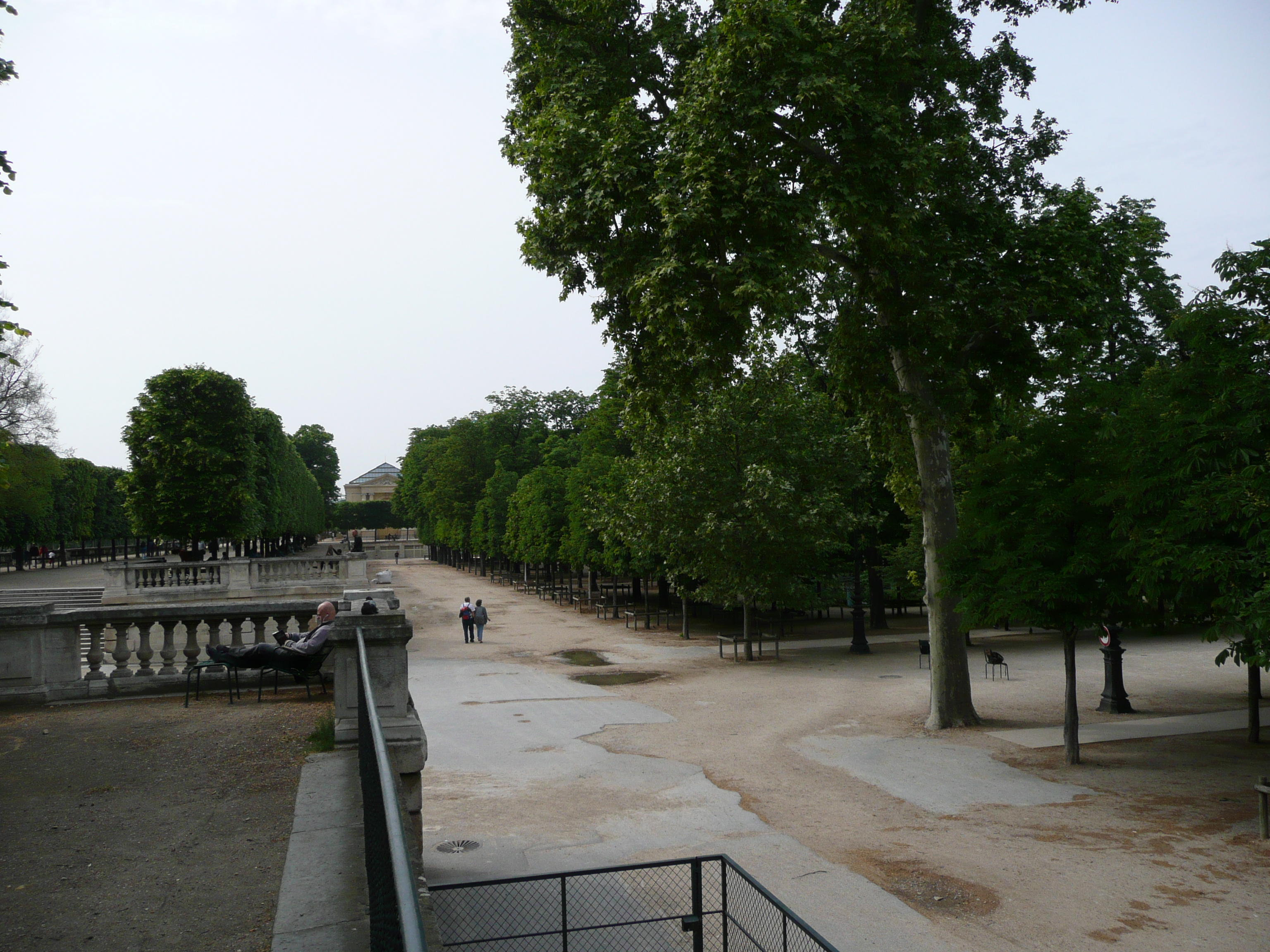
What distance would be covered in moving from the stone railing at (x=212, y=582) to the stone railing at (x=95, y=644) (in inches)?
731

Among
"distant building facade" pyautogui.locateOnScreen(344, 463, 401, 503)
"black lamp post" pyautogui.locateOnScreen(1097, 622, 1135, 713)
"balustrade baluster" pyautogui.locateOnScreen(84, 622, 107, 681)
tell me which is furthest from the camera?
"distant building facade" pyautogui.locateOnScreen(344, 463, 401, 503)

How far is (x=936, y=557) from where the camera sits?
17.2m

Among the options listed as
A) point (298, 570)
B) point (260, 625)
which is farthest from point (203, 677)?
point (298, 570)

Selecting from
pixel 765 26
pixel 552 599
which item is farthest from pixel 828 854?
pixel 552 599

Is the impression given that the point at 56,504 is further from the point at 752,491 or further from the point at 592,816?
the point at 592,816

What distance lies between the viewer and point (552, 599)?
51.8 m

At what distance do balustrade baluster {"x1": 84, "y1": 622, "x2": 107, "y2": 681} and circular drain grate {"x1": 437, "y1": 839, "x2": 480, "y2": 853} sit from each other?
4.50 metres

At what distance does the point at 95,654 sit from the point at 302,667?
2.64 metres

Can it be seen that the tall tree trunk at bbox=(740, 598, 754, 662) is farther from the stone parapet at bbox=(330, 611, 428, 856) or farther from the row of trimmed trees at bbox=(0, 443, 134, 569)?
the row of trimmed trees at bbox=(0, 443, 134, 569)

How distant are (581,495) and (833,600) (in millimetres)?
15018

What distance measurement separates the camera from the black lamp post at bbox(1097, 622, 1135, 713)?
18.2 metres

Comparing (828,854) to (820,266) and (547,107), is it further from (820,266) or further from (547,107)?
(547,107)

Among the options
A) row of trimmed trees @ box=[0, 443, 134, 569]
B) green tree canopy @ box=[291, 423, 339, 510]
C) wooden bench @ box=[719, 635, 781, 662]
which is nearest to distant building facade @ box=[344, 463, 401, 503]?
green tree canopy @ box=[291, 423, 339, 510]

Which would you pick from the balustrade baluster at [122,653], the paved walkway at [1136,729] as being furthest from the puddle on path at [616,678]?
the balustrade baluster at [122,653]
